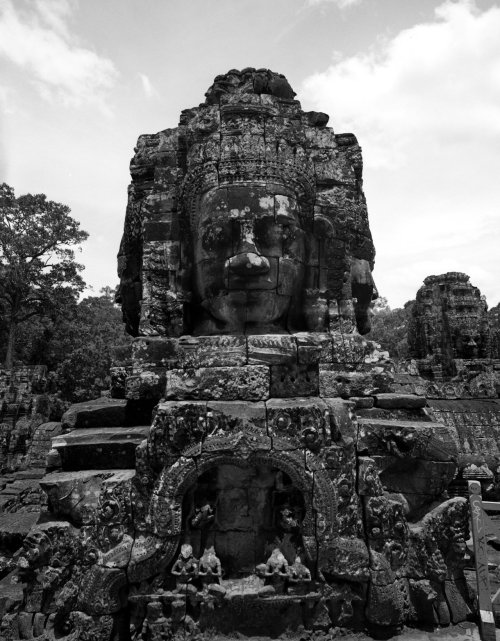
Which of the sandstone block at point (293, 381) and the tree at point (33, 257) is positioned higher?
the tree at point (33, 257)

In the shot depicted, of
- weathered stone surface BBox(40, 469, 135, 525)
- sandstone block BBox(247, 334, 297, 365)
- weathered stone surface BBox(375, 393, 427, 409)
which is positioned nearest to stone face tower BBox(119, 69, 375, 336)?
sandstone block BBox(247, 334, 297, 365)

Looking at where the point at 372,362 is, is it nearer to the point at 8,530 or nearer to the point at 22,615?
the point at 22,615

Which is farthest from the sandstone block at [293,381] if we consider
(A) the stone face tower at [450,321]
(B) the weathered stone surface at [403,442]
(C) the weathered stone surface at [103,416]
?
(A) the stone face tower at [450,321]

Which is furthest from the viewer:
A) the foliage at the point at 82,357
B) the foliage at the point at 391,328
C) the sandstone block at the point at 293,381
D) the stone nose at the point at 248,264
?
the foliage at the point at 391,328

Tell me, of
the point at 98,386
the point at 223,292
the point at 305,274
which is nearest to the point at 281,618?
the point at 223,292

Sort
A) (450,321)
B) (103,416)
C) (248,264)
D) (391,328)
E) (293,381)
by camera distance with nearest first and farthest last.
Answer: (293,381) < (248,264) < (103,416) < (450,321) < (391,328)

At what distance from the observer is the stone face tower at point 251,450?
9.68ft

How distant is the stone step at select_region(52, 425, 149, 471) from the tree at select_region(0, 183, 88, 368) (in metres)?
18.7

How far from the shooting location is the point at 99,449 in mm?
3639

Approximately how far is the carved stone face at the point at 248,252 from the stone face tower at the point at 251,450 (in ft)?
0.06

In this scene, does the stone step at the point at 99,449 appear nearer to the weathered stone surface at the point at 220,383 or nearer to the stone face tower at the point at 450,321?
the weathered stone surface at the point at 220,383

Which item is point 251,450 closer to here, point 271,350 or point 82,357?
point 271,350

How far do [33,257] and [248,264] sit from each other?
21.0 meters

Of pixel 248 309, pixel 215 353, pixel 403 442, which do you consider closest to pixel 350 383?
pixel 403 442
